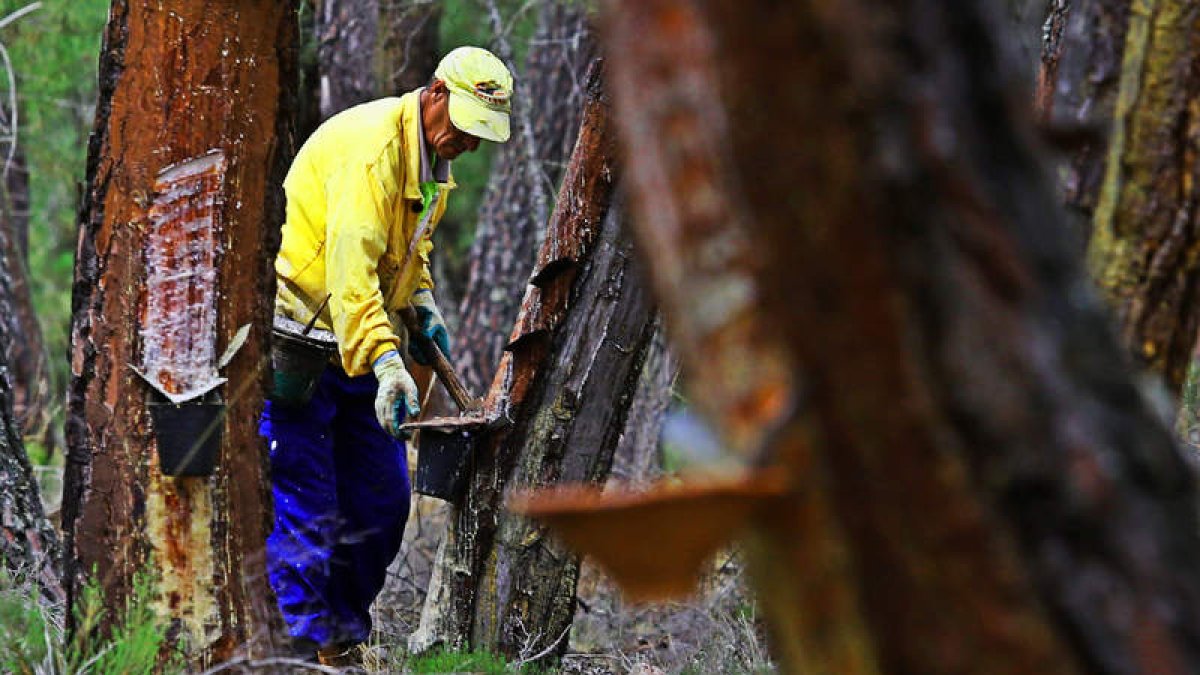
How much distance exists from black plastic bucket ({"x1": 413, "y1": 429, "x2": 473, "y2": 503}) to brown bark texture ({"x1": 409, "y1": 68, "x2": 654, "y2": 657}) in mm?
59

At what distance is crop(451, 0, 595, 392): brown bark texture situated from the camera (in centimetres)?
935

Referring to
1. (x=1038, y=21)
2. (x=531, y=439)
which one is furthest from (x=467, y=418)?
(x=1038, y=21)

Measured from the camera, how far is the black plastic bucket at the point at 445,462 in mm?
5242

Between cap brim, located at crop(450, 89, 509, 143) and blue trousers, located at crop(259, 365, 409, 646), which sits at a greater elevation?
cap brim, located at crop(450, 89, 509, 143)

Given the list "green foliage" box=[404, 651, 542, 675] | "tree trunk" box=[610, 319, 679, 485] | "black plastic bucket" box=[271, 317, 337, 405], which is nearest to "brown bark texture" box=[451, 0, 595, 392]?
"tree trunk" box=[610, 319, 679, 485]

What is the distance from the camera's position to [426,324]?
5.91 m

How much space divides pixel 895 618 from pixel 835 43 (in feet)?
2.16

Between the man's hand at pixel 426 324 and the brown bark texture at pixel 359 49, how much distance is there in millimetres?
3642

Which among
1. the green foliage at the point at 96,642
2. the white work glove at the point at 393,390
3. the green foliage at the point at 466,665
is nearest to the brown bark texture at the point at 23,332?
the white work glove at the point at 393,390

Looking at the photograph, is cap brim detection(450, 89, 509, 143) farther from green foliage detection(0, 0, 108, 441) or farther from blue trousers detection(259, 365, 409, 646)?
green foliage detection(0, 0, 108, 441)

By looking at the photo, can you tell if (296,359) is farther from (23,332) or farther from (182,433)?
(23,332)

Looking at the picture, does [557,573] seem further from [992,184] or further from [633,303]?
[992,184]

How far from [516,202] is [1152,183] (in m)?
6.87

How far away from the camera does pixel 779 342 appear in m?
1.80
